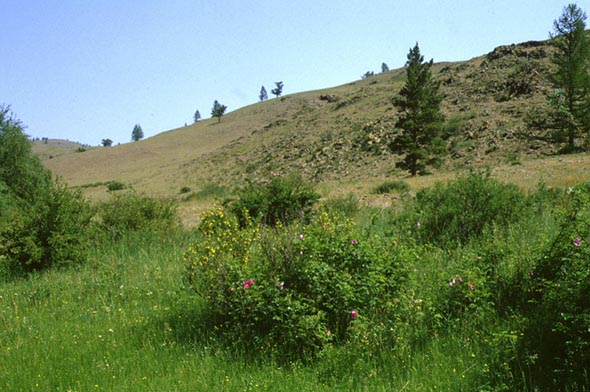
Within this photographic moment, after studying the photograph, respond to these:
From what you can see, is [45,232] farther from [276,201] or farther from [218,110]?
[218,110]

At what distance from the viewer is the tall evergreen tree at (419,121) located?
97.4ft

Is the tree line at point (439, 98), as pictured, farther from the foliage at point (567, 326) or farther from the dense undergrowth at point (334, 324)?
the foliage at point (567, 326)

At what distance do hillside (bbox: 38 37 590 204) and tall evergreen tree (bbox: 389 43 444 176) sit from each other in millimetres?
1789

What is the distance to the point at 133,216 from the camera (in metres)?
11.8

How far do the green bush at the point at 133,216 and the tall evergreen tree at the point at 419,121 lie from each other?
20.3m

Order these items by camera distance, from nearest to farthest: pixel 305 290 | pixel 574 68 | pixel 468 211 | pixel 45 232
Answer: pixel 305 290
pixel 468 211
pixel 45 232
pixel 574 68

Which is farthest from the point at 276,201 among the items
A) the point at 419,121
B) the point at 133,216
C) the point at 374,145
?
the point at 374,145

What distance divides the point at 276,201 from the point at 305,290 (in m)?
6.82

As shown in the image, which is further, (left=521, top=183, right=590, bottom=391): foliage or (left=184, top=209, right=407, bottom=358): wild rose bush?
(left=184, top=209, right=407, bottom=358): wild rose bush

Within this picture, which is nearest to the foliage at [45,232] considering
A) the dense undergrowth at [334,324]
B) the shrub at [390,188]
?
the dense undergrowth at [334,324]

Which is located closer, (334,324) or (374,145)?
(334,324)

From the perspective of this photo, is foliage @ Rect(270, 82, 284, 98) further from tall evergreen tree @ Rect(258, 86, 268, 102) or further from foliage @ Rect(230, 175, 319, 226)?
foliage @ Rect(230, 175, 319, 226)

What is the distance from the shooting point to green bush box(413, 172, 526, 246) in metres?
7.83

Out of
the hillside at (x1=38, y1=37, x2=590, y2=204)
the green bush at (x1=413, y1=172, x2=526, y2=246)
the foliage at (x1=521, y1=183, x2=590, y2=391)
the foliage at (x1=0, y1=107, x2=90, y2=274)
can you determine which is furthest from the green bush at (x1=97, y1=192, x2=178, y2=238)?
the hillside at (x1=38, y1=37, x2=590, y2=204)
